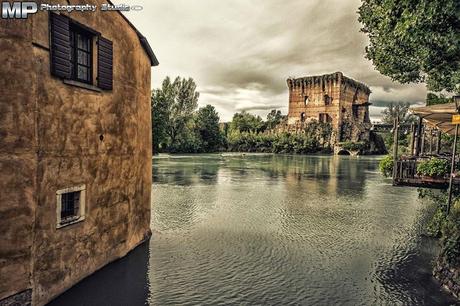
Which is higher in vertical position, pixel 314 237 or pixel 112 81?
pixel 112 81

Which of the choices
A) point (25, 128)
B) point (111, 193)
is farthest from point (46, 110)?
point (111, 193)

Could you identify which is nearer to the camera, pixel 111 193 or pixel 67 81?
pixel 67 81

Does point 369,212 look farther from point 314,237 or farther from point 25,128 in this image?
point 25,128

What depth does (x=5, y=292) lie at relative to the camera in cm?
497

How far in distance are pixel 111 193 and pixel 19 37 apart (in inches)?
164

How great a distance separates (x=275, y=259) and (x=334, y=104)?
75876 millimetres

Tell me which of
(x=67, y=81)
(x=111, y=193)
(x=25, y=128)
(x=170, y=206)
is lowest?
(x=170, y=206)

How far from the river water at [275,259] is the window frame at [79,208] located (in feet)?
5.00

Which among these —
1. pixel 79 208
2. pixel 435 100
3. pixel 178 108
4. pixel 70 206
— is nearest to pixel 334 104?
pixel 178 108

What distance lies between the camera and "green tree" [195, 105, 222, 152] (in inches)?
2820

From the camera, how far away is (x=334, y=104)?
7838 cm

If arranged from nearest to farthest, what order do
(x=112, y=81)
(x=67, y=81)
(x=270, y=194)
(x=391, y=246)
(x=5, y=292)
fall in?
1. (x=5, y=292)
2. (x=67, y=81)
3. (x=112, y=81)
4. (x=391, y=246)
5. (x=270, y=194)

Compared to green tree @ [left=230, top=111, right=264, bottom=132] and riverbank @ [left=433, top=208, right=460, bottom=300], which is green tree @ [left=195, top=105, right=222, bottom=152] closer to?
green tree @ [left=230, top=111, right=264, bottom=132]

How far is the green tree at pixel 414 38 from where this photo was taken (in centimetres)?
673
